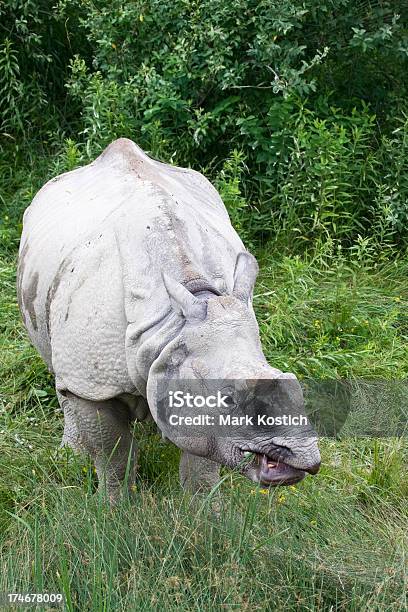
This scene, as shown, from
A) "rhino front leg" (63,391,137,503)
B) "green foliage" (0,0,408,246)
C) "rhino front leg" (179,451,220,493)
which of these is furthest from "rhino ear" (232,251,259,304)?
"green foliage" (0,0,408,246)

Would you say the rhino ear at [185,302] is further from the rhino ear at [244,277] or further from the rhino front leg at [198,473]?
the rhino front leg at [198,473]

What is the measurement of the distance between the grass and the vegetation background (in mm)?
11

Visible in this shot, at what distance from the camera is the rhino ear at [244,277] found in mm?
3471

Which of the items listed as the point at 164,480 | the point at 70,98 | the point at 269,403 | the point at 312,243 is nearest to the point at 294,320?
the point at 312,243

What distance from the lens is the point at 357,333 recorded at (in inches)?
223

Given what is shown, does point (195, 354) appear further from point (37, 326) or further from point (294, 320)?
point (294, 320)

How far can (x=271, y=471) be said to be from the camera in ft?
10.4

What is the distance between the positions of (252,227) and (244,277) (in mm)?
2938

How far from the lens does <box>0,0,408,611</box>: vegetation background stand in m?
3.51

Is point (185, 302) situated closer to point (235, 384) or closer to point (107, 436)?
point (235, 384)

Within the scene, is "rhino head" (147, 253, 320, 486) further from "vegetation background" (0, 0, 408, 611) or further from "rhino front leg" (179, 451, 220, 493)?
"rhino front leg" (179, 451, 220, 493)

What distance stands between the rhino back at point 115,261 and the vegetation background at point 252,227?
0.51 meters

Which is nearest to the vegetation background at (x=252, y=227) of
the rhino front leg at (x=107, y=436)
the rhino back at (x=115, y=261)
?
the rhino front leg at (x=107, y=436)

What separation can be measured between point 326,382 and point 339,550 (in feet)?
5.60
